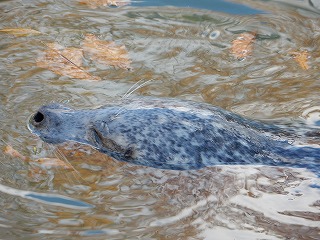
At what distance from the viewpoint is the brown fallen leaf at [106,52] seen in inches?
275

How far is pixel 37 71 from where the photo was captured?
6742 mm

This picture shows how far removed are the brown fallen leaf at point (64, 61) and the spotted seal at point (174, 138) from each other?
154 centimetres

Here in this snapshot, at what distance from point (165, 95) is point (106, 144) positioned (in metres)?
1.37

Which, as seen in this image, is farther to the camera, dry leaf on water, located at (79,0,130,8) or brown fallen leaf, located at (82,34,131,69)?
dry leaf on water, located at (79,0,130,8)

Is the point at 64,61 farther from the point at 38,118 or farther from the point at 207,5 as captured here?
the point at 207,5

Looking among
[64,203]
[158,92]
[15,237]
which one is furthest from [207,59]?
[15,237]

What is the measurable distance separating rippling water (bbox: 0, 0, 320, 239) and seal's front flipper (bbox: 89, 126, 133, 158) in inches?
2.8

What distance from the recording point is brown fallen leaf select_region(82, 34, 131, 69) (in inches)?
275

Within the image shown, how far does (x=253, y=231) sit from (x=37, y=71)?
10.1ft

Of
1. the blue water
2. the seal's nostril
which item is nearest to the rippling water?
the blue water

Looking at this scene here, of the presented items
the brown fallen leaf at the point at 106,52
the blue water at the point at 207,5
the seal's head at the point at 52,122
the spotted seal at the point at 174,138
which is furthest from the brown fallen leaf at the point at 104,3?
A: the spotted seal at the point at 174,138

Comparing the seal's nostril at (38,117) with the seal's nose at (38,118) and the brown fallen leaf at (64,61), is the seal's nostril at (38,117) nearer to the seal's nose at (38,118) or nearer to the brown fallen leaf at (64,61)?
the seal's nose at (38,118)

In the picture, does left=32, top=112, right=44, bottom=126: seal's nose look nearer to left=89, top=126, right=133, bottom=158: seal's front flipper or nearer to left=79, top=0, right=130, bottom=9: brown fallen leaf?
left=89, top=126, right=133, bottom=158: seal's front flipper

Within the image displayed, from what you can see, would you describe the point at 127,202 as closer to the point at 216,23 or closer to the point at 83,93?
the point at 83,93
